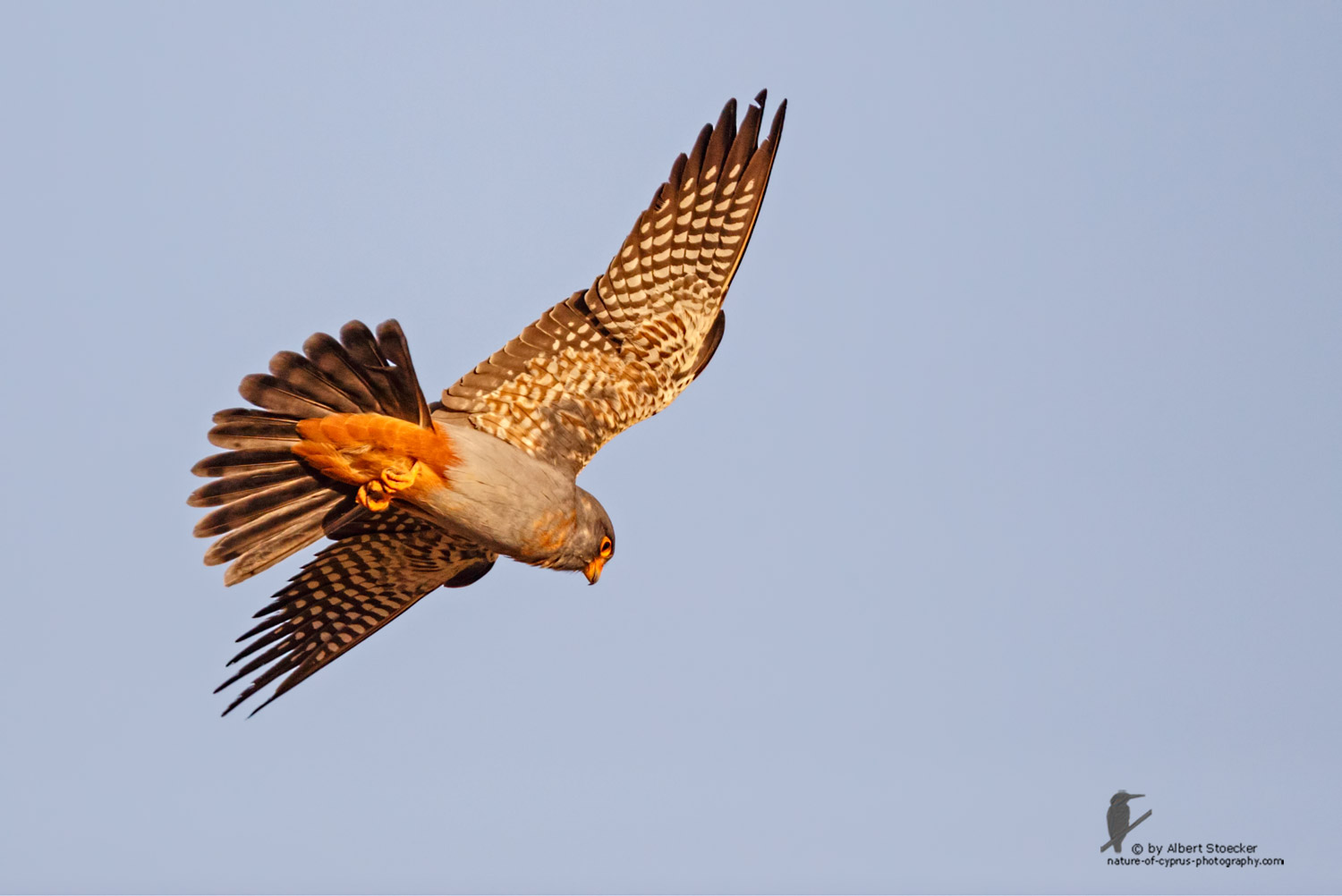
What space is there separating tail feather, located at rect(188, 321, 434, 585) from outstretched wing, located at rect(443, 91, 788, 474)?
0.96m

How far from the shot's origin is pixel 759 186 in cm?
912

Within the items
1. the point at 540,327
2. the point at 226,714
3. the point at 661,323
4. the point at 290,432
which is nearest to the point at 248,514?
the point at 290,432

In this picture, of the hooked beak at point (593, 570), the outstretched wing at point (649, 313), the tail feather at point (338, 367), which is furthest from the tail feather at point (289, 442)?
the hooked beak at point (593, 570)

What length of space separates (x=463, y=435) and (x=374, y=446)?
1.67ft

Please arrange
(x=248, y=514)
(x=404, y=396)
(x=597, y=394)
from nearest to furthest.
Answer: (x=404, y=396), (x=248, y=514), (x=597, y=394)

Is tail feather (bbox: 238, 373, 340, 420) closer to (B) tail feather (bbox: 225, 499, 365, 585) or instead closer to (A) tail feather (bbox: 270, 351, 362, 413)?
(A) tail feather (bbox: 270, 351, 362, 413)

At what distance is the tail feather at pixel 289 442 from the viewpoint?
25.6ft

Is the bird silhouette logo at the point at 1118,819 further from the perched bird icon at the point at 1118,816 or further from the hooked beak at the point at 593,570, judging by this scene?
the hooked beak at the point at 593,570

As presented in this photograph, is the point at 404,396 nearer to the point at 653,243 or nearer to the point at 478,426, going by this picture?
the point at 478,426

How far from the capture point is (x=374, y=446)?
26.2 feet

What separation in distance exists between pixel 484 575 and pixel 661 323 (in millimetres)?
1833

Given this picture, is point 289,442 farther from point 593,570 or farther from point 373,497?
point 593,570

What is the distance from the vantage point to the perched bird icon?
1405 centimetres

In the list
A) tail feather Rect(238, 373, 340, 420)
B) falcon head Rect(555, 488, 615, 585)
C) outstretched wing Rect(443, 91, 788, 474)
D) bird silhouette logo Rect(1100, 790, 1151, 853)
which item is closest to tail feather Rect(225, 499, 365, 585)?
tail feather Rect(238, 373, 340, 420)
